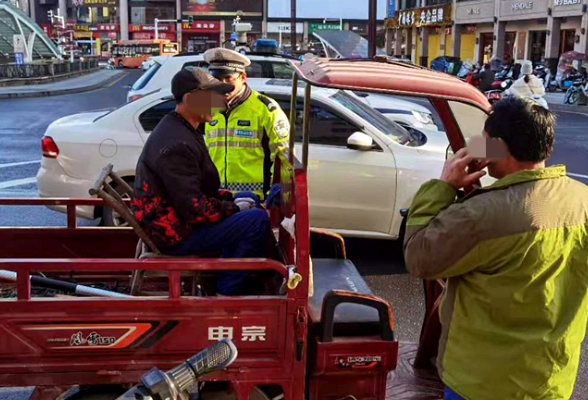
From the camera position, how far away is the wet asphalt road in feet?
17.7

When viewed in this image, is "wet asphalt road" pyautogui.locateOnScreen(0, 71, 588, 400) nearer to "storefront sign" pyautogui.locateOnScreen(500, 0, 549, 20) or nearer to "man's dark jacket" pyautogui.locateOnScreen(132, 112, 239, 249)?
"man's dark jacket" pyautogui.locateOnScreen(132, 112, 239, 249)

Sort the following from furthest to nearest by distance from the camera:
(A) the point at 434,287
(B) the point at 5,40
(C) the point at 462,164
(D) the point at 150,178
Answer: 1. (B) the point at 5,40
2. (A) the point at 434,287
3. (D) the point at 150,178
4. (C) the point at 462,164

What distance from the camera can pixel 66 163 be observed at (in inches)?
266

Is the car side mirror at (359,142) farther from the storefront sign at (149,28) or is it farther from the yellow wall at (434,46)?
the storefront sign at (149,28)

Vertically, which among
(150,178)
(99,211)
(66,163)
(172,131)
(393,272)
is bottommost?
(393,272)

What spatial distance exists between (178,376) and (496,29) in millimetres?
42829

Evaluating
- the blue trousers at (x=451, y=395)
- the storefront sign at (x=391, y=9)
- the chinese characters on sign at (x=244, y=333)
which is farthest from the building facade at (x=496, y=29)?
the blue trousers at (x=451, y=395)

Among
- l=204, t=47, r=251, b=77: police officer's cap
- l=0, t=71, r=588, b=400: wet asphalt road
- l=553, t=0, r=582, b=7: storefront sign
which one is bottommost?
l=0, t=71, r=588, b=400: wet asphalt road

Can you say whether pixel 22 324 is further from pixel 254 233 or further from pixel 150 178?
pixel 254 233

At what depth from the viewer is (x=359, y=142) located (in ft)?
20.4

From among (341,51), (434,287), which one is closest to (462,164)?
(434,287)

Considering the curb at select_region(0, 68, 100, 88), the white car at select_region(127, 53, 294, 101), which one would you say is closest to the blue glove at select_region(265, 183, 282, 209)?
the white car at select_region(127, 53, 294, 101)

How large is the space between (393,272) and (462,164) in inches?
171

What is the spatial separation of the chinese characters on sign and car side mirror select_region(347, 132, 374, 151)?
3.53 metres
